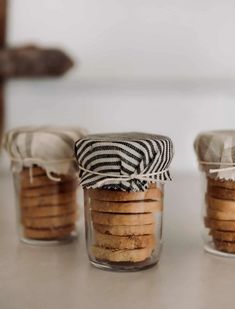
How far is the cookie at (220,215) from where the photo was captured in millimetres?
644

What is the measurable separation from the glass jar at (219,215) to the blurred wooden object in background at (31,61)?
56 cm

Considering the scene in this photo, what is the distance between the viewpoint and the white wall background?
45.2 inches

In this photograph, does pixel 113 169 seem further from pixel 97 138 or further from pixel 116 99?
pixel 116 99

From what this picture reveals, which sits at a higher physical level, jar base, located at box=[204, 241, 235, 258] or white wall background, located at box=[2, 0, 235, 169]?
white wall background, located at box=[2, 0, 235, 169]

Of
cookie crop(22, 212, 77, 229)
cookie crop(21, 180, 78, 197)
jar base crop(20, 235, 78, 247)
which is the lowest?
jar base crop(20, 235, 78, 247)

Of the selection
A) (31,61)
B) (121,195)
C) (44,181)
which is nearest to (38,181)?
(44,181)

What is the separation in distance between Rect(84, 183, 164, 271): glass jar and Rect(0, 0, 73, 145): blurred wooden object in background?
0.57 meters

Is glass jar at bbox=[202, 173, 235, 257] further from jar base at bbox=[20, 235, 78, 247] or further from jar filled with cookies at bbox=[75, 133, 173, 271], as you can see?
jar base at bbox=[20, 235, 78, 247]

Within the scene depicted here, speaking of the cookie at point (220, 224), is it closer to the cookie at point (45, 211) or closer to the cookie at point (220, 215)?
the cookie at point (220, 215)

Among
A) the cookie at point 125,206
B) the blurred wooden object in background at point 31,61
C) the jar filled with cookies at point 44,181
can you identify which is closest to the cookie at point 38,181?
the jar filled with cookies at point 44,181

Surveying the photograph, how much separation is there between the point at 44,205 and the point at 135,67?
1.69 ft

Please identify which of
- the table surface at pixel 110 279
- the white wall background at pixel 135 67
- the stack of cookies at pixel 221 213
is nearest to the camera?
the table surface at pixel 110 279

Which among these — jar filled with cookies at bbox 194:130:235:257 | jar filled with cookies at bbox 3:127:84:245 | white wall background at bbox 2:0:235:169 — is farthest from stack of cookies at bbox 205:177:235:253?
white wall background at bbox 2:0:235:169

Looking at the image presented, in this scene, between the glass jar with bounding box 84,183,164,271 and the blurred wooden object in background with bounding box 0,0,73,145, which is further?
the blurred wooden object in background with bounding box 0,0,73,145
